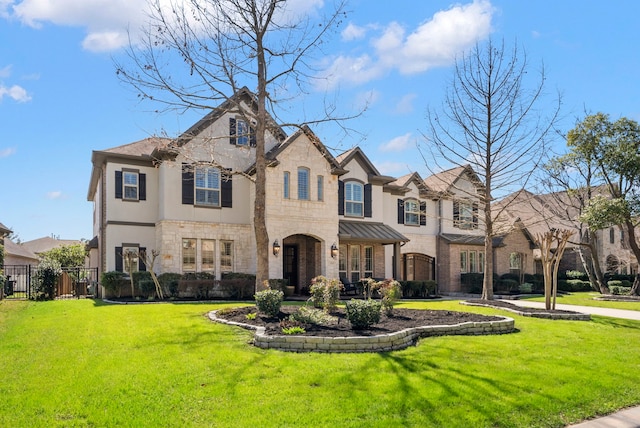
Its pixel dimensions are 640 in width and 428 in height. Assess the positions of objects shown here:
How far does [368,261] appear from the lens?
25984 mm

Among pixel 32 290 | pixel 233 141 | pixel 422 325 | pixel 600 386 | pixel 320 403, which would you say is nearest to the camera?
pixel 320 403

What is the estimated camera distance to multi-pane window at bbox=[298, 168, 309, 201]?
22.3 meters

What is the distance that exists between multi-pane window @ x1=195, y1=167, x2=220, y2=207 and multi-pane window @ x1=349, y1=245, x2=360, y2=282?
7.45 metres

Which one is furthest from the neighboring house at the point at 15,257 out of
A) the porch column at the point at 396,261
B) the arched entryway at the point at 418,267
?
the porch column at the point at 396,261

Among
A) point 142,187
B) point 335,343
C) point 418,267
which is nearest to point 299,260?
point 142,187

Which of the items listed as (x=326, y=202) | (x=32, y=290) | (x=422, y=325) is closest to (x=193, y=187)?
(x=326, y=202)

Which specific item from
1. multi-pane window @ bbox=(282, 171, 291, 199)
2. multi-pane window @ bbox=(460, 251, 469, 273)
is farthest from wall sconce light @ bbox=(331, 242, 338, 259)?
multi-pane window @ bbox=(460, 251, 469, 273)

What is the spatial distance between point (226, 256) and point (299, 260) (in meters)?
3.83

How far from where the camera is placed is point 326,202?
22938 millimetres

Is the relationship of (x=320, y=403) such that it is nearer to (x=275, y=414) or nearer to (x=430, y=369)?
(x=275, y=414)

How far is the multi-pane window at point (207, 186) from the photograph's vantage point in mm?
21469

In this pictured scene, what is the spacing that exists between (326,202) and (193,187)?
595 centimetres

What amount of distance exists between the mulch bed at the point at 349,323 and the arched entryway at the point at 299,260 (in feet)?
34.3

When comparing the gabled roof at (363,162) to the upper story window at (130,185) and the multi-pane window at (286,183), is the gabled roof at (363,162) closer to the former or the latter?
the multi-pane window at (286,183)
